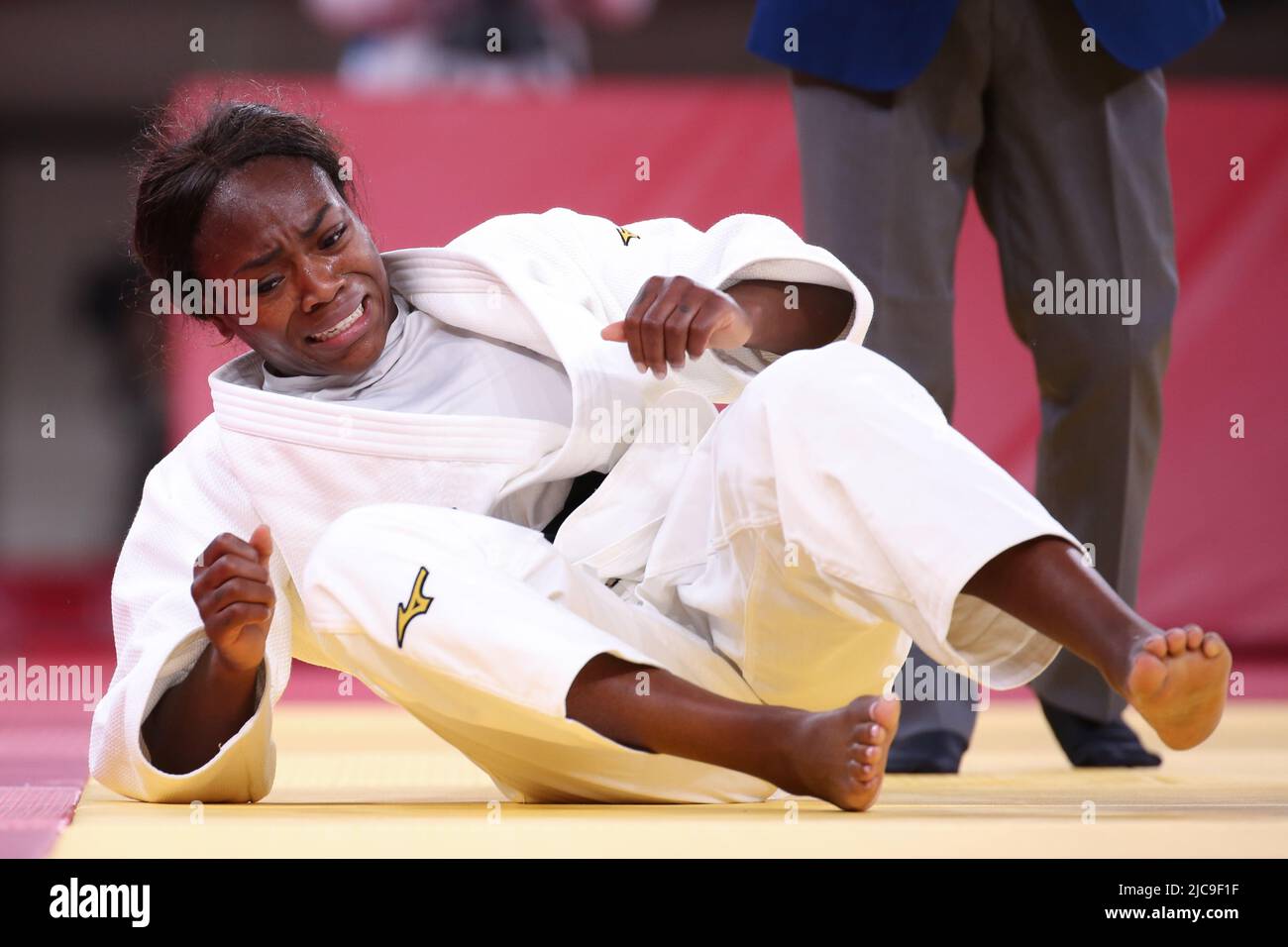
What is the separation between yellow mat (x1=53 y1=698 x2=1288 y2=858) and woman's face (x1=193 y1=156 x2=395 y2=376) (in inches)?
18.6

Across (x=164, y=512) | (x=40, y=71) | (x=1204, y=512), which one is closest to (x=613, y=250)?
(x=164, y=512)

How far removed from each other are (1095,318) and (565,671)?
1074 millimetres

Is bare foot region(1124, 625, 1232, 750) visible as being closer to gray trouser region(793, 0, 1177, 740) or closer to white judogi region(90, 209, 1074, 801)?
white judogi region(90, 209, 1074, 801)

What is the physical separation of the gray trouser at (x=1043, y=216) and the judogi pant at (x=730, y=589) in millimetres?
611

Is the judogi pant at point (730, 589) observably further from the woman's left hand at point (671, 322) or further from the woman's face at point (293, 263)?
the woman's face at point (293, 263)

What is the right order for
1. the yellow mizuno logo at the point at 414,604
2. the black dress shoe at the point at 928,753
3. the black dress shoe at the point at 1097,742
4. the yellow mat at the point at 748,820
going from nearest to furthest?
the yellow mat at the point at 748,820, the yellow mizuno logo at the point at 414,604, the black dress shoe at the point at 928,753, the black dress shoe at the point at 1097,742

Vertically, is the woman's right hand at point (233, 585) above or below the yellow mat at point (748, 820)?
above

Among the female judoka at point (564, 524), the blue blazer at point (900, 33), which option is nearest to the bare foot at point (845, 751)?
the female judoka at point (564, 524)

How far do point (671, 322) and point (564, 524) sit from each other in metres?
0.30

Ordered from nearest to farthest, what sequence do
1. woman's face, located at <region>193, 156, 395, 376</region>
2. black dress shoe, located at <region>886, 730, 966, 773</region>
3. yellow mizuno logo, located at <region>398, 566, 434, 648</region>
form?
yellow mizuno logo, located at <region>398, 566, 434, 648</region>
woman's face, located at <region>193, 156, 395, 376</region>
black dress shoe, located at <region>886, 730, 966, 773</region>

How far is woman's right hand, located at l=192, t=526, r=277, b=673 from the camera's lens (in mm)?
1314

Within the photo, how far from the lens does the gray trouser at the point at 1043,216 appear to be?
2.01 m

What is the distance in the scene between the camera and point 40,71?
17.9 feet

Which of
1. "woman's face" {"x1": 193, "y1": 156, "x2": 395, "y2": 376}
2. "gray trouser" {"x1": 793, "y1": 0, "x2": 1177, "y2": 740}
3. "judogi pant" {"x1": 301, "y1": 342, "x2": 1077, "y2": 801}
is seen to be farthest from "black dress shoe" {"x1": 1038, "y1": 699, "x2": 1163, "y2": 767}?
"woman's face" {"x1": 193, "y1": 156, "x2": 395, "y2": 376}
